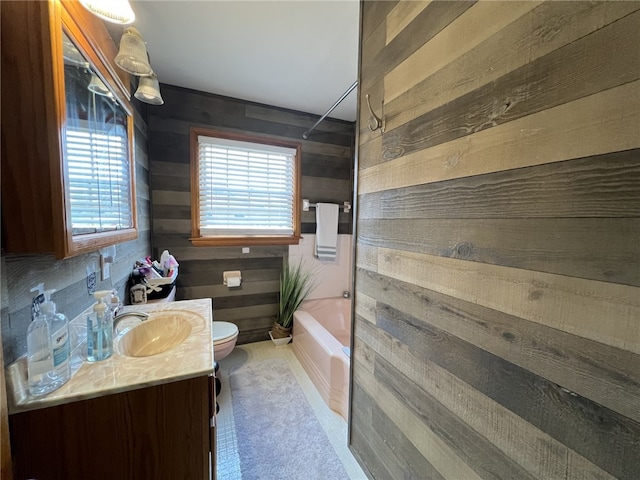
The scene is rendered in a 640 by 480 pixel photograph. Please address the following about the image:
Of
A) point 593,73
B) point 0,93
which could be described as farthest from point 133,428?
point 593,73

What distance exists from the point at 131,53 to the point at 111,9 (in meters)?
0.32

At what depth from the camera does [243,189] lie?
2.66 m

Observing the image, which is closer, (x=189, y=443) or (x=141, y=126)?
(x=189, y=443)

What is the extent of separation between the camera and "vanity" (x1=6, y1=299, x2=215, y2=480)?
74 cm

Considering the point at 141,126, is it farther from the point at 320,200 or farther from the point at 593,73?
the point at 593,73

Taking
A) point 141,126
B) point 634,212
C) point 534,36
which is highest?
point 141,126

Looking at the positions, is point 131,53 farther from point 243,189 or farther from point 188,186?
point 243,189

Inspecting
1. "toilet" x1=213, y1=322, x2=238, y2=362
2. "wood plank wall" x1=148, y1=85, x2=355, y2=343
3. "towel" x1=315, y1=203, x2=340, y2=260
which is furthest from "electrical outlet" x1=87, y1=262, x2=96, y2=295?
"towel" x1=315, y1=203, x2=340, y2=260

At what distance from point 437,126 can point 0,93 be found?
127 cm

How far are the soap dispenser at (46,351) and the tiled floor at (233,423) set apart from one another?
1074 millimetres

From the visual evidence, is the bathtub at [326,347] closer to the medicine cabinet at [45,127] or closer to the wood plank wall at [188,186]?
the wood plank wall at [188,186]

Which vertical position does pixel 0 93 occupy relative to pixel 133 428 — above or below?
above

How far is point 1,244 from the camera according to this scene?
697 mm

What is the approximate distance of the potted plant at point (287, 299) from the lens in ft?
9.13
